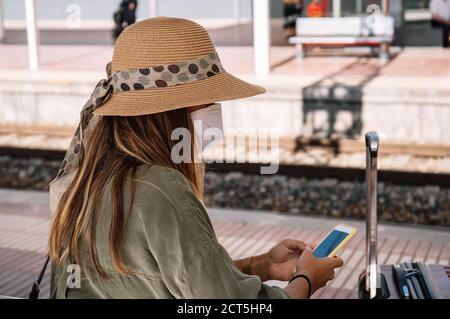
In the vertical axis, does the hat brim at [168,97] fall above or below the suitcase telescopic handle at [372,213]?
above

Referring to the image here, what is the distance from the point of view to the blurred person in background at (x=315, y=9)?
18.2 metres

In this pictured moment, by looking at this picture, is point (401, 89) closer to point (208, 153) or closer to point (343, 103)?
point (343, 103)

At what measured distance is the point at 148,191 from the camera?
1596 millimetres

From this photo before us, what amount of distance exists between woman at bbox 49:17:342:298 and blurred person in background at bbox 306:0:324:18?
54.8 feet

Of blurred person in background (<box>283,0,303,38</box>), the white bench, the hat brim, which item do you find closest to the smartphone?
the hat brim

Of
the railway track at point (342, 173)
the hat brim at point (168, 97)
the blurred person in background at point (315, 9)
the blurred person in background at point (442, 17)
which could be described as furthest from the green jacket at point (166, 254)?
the blurred person in background at point (315, 9)

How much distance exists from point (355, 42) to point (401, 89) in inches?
196

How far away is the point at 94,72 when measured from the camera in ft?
43.0

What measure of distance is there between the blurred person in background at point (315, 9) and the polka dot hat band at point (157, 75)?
1677 centimetres

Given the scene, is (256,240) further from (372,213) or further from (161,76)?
(161,76)

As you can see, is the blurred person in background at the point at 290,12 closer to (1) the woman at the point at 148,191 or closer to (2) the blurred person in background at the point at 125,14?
(2) the blurred person in background at the point at 125,14

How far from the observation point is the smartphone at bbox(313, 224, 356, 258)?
1933 mm

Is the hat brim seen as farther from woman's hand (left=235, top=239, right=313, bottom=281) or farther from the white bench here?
the white bench

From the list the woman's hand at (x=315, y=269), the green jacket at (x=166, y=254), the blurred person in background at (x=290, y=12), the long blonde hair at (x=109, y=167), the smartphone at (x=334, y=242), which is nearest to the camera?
the green jacket at (x=166, y=254)
